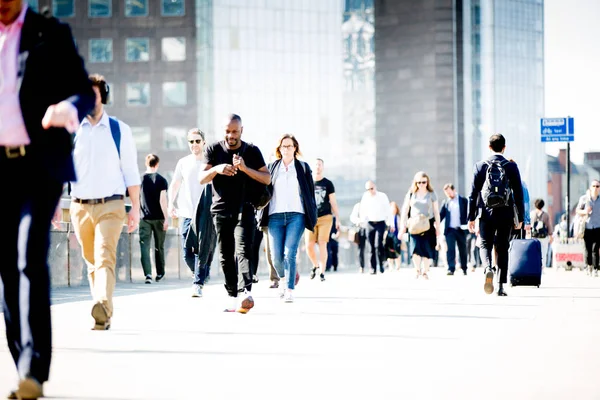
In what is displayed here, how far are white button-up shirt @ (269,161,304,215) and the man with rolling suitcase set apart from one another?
7.14 ft

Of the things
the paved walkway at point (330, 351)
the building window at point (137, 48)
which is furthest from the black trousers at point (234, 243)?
the building window at point (137, 48)

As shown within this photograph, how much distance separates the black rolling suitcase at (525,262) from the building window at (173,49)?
70571 mm

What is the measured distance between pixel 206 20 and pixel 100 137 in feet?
258

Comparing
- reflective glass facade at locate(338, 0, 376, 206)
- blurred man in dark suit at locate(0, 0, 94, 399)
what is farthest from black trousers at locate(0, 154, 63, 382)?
reflective glass facade at locate(338, 0, 376, 206)

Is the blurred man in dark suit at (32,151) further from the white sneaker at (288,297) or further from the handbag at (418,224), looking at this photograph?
the handbag at (418,224)

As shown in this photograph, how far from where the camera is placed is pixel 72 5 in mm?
84250

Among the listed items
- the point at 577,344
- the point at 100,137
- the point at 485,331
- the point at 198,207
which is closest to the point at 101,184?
the point at 100,137

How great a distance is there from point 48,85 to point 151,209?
1363cm

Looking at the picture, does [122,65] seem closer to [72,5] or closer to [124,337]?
[72,5]

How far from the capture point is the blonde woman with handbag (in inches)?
796

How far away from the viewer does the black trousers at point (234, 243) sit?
10.6m

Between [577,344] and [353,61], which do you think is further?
[353,61]

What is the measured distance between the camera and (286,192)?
42.1 feet

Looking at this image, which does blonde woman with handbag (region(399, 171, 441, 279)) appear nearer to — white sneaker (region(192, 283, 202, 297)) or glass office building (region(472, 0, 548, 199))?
white sneaker (region(192, 283, 202, 297))
